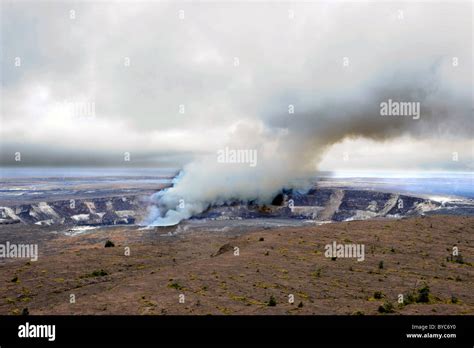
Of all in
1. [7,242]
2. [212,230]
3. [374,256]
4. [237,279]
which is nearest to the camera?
[237,279]

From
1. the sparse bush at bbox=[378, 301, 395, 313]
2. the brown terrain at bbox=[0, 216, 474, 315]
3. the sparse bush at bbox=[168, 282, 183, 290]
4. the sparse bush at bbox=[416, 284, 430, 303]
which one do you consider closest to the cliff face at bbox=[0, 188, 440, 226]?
the brown terrain at bbox=[0, 216, 474, 315]

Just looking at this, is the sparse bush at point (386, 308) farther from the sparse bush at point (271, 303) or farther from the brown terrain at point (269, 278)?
the sparse bush at point (271, 303)

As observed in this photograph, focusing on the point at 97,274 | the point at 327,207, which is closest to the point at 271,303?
the point at 97,274

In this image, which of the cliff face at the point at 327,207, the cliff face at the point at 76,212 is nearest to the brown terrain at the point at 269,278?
the cliff face at the point at 327,207

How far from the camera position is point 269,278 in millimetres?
38375

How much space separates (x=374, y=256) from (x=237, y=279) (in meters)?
20.4

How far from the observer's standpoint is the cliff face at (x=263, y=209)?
145375 mm

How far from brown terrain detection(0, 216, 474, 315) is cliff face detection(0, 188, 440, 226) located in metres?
77.8

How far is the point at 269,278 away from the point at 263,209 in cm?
11391

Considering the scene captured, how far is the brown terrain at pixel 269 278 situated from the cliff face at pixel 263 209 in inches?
3065
